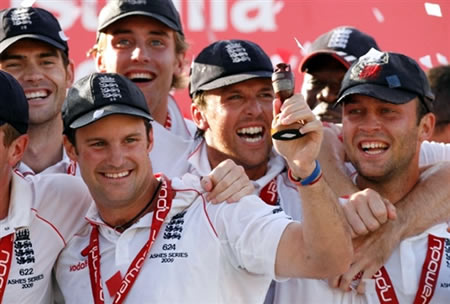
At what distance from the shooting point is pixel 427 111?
3797 millimetres

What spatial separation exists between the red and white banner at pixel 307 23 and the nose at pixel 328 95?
1.51m

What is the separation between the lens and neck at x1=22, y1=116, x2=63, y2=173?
4.29 m

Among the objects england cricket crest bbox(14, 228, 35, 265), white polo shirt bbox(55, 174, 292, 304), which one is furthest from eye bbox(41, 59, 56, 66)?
white polo shirt bbox(55, 174, 292, 304)

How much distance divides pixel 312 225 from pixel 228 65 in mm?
1198

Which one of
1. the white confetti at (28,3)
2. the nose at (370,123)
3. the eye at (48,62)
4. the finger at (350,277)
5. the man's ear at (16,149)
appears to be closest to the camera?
the finger at (350,277)

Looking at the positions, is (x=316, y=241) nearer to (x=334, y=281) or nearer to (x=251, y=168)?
(x=334, y=281)

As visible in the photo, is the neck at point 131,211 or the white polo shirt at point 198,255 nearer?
the white polo shirt at point 198,255

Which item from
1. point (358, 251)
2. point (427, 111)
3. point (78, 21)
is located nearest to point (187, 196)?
point (358, 251)

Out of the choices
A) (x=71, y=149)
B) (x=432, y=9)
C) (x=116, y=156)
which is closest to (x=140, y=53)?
(x=71, y=149)

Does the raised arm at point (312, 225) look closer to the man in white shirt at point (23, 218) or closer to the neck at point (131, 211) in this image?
the neck at point (131, 211)

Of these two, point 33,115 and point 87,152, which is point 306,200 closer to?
point 87,152

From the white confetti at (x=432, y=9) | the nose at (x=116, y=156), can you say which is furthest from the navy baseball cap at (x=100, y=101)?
the white confetti at (x=432, y=9)

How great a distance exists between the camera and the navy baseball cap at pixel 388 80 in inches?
144

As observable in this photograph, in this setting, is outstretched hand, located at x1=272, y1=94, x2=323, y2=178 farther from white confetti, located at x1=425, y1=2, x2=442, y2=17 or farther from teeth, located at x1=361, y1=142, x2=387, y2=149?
white confetti, located at x1=425, y1=2, x2=442, y2=17
